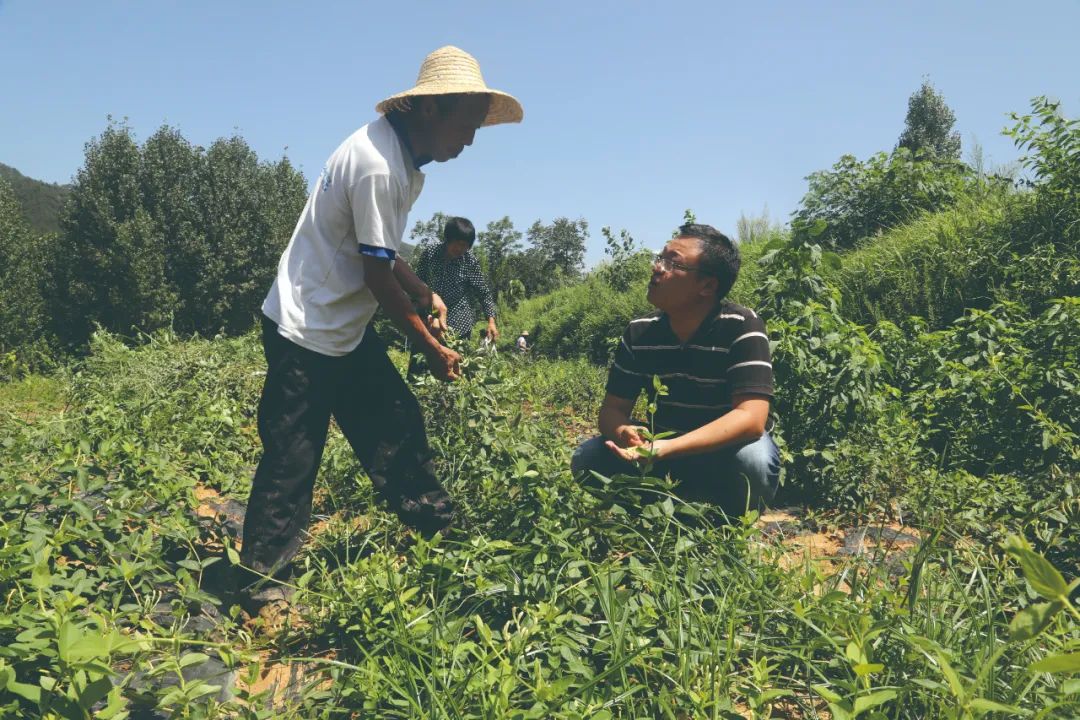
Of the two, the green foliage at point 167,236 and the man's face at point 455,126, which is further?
the green foliage at point 167,236

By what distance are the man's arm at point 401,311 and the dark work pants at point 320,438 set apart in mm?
200

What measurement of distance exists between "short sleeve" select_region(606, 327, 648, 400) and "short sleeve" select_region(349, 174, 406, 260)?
98 cm

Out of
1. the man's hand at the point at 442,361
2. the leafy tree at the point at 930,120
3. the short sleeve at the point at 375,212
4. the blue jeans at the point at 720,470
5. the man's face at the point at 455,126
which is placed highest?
the leafy tree at the point at 930,120

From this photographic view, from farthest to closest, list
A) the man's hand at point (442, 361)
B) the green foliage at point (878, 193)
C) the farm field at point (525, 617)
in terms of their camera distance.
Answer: the green foliage at point (878, 193)
the man's hand at point (442, 361)
the farm field at point (525, 617)

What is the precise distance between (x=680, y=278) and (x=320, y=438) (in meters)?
1.43

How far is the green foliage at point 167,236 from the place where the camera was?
525 inches

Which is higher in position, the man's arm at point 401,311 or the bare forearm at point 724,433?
the man's arm at point 401,311

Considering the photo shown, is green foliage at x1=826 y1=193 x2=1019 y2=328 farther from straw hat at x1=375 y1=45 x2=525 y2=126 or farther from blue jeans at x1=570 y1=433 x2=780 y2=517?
straw hat at x1=375 y1=45 x2=525 y2=126

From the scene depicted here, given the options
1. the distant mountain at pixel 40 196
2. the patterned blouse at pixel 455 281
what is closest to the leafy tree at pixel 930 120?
the patterned blouse at pixel 455 281

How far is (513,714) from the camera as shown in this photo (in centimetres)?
156

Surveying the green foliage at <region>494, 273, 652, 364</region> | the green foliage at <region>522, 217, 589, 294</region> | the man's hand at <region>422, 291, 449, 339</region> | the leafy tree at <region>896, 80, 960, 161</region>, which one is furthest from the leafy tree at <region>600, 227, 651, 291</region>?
the green foliage at <region>522, 217, 589, 294</region>

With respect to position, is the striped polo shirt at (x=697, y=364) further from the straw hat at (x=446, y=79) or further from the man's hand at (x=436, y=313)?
the straw hat at (x=446, y=79)

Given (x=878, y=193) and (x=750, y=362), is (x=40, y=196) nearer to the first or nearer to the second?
(x=878, y=193)

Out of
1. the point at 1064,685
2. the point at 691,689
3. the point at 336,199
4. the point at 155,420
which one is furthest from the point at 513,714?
the point at 155,420
